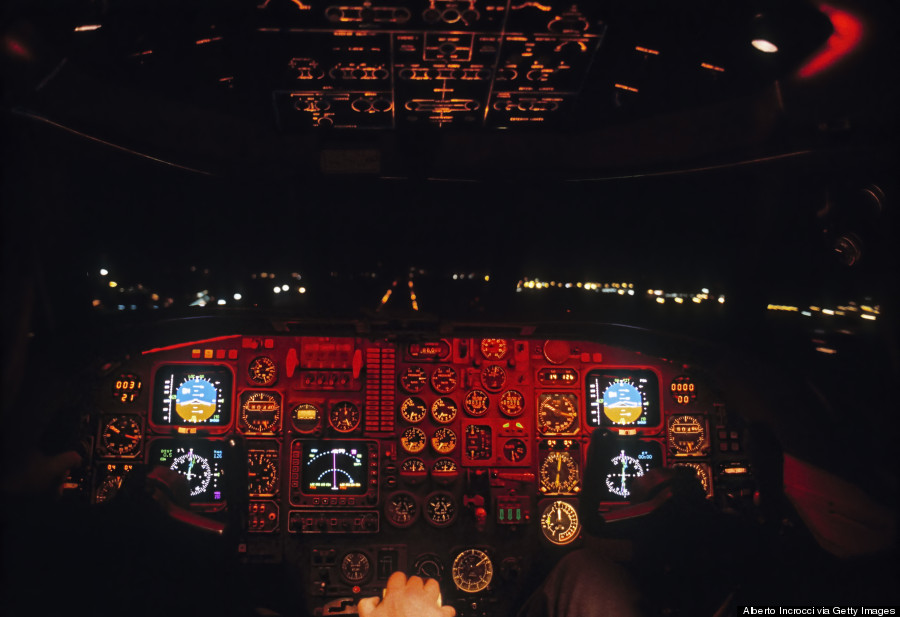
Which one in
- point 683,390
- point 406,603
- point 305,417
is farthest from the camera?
point 683,390

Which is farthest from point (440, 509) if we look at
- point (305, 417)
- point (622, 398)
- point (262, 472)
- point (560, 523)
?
point (622, 398)

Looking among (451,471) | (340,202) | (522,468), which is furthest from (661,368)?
(340,202)

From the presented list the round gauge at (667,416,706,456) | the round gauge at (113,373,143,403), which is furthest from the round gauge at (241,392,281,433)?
the round gauge at (667,416,706,456)

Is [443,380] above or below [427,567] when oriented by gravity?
above

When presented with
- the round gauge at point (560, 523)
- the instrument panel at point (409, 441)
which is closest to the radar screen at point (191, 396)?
the instrument panel at point (409, 441)

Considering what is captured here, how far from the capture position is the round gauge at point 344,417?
3.99 meters

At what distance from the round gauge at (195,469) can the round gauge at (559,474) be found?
225 centimetres

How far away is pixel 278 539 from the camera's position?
12.6 ft

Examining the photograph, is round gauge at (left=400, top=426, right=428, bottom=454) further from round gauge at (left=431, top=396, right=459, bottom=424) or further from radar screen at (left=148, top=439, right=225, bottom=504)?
radar screen at (left=148, top=439, right=225, bottom=504)

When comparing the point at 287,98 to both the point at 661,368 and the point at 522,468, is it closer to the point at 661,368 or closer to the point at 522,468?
the point at 522,468

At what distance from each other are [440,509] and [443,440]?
0.45 m

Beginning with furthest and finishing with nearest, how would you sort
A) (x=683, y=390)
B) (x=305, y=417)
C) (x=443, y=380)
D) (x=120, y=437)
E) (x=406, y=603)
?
1. (x=683, y=390)
2. (x=443, y=380)
3. (x=305, y=417)
4. (x=120, y=437)
5. (x=406, y=603)

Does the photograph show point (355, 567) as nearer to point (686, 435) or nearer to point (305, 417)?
point (305, 417)

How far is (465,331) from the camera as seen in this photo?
401cm
